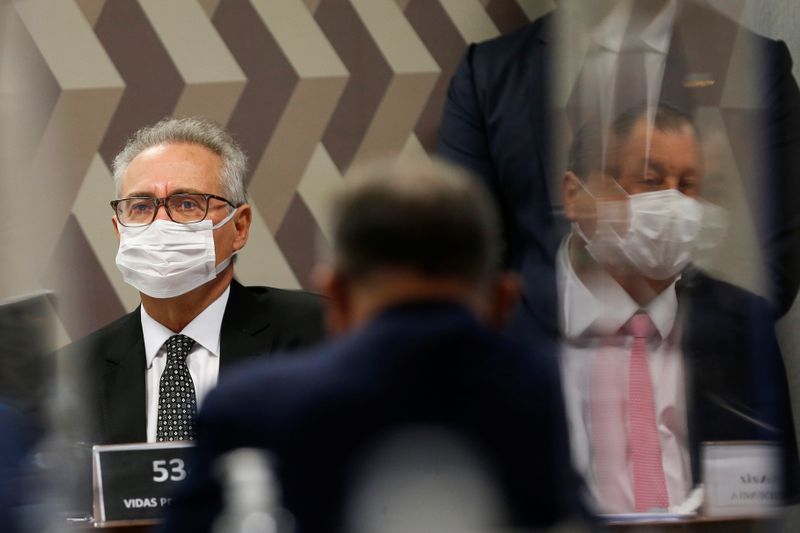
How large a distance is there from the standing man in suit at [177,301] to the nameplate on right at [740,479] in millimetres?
926

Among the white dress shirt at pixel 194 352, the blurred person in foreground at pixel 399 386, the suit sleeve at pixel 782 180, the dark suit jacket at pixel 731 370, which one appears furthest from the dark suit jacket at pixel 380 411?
the white dress shirt at pixel 194 352

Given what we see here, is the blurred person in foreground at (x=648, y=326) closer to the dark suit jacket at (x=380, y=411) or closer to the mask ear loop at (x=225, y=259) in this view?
the dark suit jacket at (x=380, y=411)

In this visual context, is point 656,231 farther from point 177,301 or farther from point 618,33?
point 177,301

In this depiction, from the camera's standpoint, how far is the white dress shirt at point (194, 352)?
228cm

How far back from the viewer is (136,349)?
2381 mm

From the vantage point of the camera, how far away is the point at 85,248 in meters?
3.34

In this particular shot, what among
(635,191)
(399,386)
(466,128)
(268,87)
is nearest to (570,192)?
(635,191)

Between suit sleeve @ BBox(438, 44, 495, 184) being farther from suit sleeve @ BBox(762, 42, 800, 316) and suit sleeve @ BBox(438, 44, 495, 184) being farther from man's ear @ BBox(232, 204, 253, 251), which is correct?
suit sleeve @ BBox(762, 42, 800, 316)

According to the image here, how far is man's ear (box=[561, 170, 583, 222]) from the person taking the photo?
65.4 inches

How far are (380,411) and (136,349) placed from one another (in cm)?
133

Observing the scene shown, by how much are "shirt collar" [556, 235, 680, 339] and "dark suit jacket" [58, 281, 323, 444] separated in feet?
2.58

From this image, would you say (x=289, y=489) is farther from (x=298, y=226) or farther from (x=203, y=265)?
(x=298, y=226)

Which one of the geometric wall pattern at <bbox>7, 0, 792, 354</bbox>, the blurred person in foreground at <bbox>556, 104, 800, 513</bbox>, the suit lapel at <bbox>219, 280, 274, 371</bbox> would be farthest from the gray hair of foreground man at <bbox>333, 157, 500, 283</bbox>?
the geometric wall pattern at <bbox>7, 0, 792, 354</bbox>

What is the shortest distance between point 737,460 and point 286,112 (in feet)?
6.59
